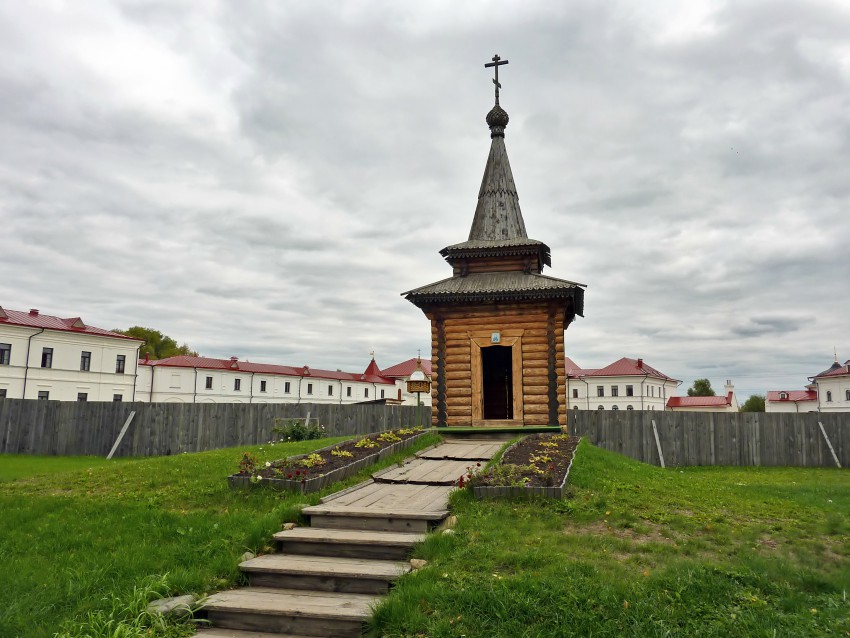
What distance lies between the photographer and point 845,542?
6.41m

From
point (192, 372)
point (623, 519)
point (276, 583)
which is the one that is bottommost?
point (276, 583)

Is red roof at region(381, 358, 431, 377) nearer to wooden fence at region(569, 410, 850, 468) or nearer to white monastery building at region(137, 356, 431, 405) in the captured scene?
white monastery building at region(137, 356, 431, 405)

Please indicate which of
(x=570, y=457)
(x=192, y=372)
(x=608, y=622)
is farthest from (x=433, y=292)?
(x=192, y=372)

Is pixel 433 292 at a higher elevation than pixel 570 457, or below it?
higher

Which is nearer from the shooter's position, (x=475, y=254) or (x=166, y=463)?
(x=166, y=463)

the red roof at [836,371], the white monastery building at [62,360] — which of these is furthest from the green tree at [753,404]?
the white monastery building at [62,360]

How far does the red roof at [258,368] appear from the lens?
58406mm

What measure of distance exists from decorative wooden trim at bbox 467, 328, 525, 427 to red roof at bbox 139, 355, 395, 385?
156 feet

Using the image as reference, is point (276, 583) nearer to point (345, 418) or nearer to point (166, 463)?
point (166, 463)

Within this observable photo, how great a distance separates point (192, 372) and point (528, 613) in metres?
59.1

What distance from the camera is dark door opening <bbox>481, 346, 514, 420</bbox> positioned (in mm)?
22797

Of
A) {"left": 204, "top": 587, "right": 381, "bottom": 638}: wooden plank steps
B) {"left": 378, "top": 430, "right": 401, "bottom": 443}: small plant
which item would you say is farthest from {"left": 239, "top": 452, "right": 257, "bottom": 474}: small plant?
{"left": 204, "top": 587, "right": 381, "bottom": 638}: wooden plank steps

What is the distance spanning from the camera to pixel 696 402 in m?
76.4

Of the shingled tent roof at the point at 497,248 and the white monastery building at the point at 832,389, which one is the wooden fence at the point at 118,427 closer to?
the shingled tent roof at the point at 497,248
